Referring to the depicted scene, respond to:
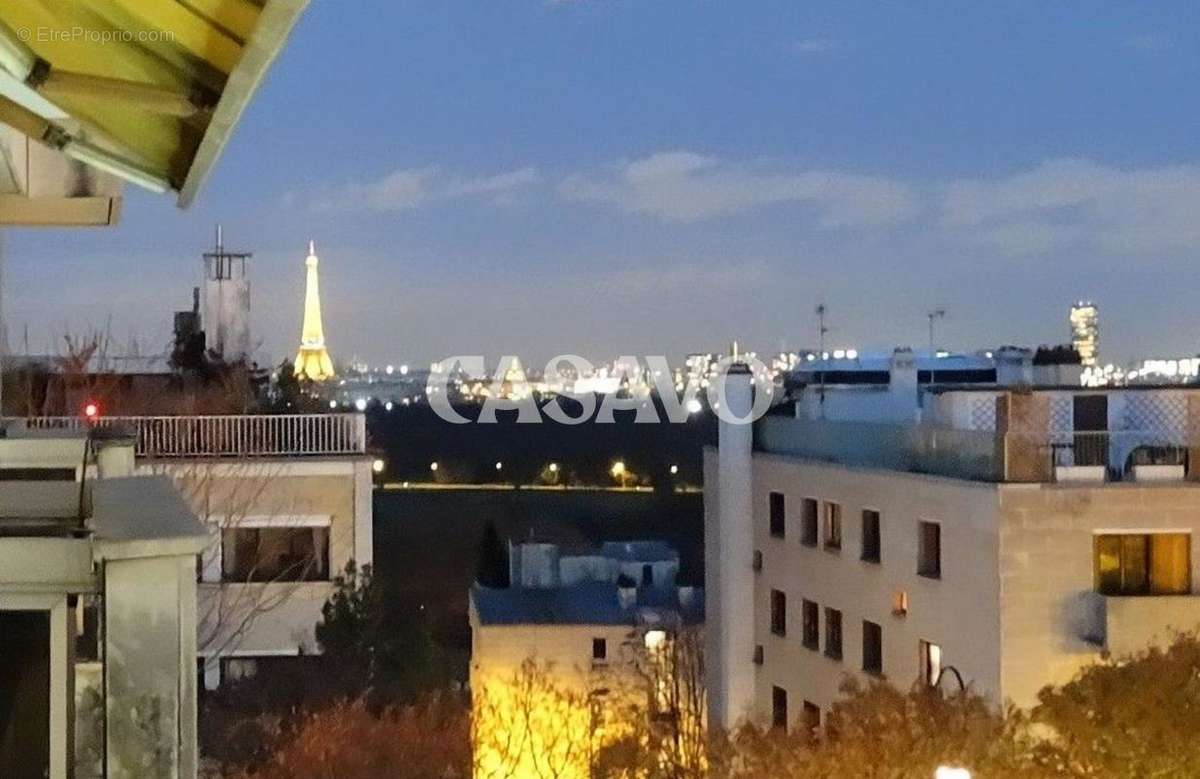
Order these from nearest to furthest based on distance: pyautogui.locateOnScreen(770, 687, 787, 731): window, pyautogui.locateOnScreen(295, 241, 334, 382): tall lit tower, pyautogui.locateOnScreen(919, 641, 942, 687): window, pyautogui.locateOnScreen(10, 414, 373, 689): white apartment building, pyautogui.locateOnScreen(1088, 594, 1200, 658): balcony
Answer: pyautogui.locateOnScreen(1088, 594, 1200, 658): balcony → pyautogui.locateOnScreen(10, 414, 373, 689): white apartment building → pyautogui.locateOnScreen(919, 641, 942, 687): window → pyautogui.locateOnScreen(770, 687, 787, 731): window → pyautogui.locateOnScreen(295, 241, 334, 382): tall lit tower

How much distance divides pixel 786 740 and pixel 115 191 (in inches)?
440

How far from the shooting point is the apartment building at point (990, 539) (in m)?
17.2

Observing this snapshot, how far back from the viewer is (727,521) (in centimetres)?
2495

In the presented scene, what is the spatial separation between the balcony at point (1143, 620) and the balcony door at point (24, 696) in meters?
14.6

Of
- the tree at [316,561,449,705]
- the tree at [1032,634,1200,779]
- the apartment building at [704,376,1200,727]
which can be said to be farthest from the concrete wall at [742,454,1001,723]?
the tree at [316,561,449,705]

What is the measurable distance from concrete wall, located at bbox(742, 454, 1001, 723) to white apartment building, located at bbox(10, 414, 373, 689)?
21.7ft

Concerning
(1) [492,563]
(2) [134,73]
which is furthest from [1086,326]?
(2) [134,73]

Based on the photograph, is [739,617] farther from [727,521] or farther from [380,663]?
[380,663]

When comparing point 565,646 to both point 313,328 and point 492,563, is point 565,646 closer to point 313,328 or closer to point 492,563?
point 492,563

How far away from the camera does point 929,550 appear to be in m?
19.2

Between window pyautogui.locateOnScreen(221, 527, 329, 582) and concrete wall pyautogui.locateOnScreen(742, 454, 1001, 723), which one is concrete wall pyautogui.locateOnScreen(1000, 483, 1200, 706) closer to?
concrete wall pyautogui.locateOnScreen(742, 454, 1001, 723)

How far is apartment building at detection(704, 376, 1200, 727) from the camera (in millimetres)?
17156

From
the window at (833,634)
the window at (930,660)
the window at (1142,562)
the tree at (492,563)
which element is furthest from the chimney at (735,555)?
the tree at (492,563)

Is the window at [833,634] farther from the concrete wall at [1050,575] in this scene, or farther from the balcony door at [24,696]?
the balcony door at [24,696]
